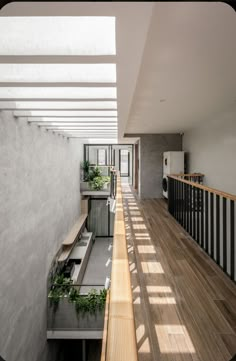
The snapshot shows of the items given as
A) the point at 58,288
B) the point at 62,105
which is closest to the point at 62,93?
the point at 62,105

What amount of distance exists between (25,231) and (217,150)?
4.65 m

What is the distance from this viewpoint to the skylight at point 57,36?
Answer: 161 cm

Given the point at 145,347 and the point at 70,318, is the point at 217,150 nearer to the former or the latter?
the point at 145,347

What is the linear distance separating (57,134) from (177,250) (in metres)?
4.80

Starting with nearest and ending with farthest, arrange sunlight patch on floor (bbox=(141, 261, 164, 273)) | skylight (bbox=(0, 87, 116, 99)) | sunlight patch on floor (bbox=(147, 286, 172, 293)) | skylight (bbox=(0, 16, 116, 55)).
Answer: skylight (bbox=(0, 16, 116, 55)), sunlight patch on floor (bbox=(147, 286, 172, 293)), skylight (bbox=(0, 87, 116, 99)), sunlight patch on floor (bbox=(141, 261, 164, 273))

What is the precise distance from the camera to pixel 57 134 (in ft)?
23.5

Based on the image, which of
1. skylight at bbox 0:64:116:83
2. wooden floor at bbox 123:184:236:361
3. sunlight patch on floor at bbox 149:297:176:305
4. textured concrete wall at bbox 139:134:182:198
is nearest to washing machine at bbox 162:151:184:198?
textured concrete wall at bbox 139:134:182:198

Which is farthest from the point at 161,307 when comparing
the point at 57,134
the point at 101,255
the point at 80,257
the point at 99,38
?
the point at 101,255

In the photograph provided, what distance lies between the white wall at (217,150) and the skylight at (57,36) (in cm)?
423

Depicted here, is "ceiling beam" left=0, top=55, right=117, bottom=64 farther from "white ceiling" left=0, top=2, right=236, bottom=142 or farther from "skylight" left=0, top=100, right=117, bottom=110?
"skylight" left=0, top=100, right=117, bottom=110

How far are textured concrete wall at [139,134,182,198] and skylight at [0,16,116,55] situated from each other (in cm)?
756

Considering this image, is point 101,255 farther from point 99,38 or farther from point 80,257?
point 99,38

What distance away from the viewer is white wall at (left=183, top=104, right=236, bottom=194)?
534 cm

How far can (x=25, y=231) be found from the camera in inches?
183
